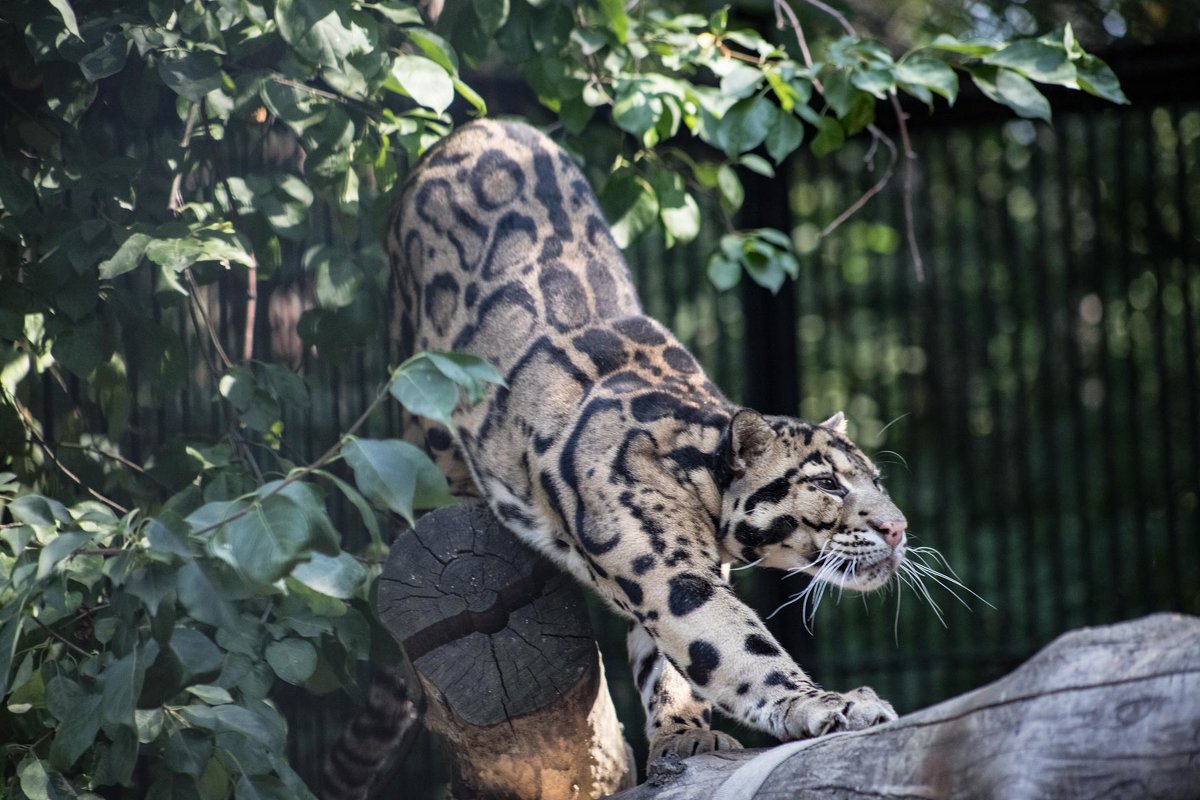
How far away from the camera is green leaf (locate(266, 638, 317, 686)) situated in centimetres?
336

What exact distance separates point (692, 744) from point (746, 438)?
820mm

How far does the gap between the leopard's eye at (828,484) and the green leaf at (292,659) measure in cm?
139

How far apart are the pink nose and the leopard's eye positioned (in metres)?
0.12

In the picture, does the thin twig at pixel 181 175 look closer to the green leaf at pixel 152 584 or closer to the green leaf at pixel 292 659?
the green leaf at pixel 292 659

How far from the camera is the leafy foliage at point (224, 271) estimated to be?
2.72 meters

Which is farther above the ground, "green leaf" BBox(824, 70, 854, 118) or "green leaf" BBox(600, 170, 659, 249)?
"green leaf" BBox(824, 70, 854, 118)

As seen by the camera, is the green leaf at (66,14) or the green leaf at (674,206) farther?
the green leaf at (674,206)

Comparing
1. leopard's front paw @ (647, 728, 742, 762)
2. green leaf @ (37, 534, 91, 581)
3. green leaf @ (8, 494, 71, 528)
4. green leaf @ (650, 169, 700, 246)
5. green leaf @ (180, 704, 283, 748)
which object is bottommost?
leopard's front paw @ (647, 728, 742, 762)

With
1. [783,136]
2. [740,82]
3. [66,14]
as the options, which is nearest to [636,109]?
[740,82]

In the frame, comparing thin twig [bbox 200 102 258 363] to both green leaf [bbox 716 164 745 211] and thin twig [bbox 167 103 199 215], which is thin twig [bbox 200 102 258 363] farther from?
green leaf [bbox 716 164 745 211]

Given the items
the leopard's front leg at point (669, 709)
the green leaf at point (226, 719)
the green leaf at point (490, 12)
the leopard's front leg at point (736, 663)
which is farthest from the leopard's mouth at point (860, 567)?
the green leaf at point (490, 12)

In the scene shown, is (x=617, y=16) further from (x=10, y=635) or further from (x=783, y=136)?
(x=10, y=635)

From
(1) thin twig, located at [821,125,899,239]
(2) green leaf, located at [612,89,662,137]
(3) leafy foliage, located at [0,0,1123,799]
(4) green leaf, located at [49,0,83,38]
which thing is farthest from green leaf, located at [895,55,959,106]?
(4) green leaf, located at [49,0,83,38]

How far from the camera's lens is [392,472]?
252 centimetres
